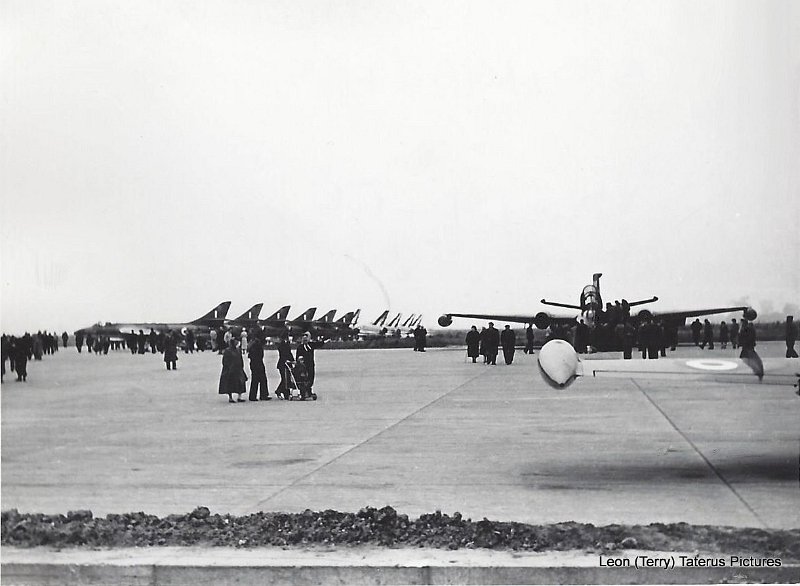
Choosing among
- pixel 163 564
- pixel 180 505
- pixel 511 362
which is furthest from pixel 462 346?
pixel 163 564

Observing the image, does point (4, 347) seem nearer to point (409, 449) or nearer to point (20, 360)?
point (20, 360)

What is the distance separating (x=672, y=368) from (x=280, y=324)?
416 cm

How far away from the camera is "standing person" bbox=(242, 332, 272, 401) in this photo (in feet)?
33.4

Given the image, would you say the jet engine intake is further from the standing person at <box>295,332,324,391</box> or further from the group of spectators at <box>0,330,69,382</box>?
the group of spectators at <box>0,330,69,382</box>

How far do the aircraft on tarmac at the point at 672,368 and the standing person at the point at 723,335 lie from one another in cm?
38

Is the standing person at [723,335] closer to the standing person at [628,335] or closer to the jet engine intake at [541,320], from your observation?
the standing person at [628,335]

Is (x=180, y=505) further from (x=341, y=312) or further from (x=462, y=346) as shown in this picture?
(x=462, y=346)

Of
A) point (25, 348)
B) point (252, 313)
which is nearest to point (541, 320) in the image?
point (252, 313)

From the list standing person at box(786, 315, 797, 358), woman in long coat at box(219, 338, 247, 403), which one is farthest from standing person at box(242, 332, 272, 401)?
standing person at box(786, 315, 797, 358)

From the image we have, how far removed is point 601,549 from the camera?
4.88 m

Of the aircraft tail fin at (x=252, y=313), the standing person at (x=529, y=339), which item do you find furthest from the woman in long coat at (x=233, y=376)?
the standing person at (x=529, y=339)

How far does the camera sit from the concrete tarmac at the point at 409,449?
5.93 m

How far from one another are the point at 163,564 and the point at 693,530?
335cm

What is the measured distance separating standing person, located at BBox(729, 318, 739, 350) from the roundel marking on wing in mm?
339
